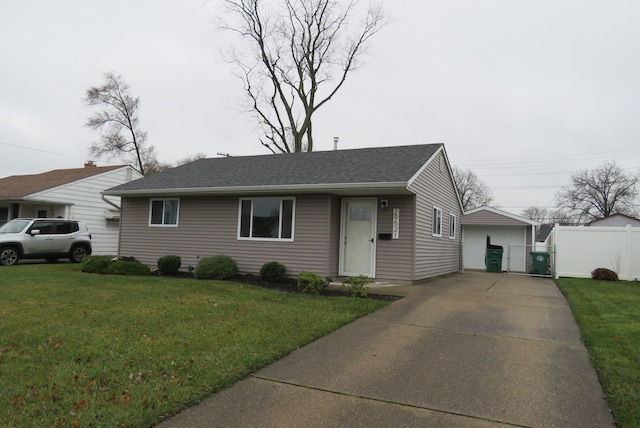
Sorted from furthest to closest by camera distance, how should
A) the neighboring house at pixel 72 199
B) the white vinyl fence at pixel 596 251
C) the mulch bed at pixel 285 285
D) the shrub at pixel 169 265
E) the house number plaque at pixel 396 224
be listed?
the neighboring house at pixel 72 199
the white vinyl fence at pixel 596 251
the shrub at pixel 169 265
the house number plaque at pixel 396 224
the mulch bed at pixel 285 285

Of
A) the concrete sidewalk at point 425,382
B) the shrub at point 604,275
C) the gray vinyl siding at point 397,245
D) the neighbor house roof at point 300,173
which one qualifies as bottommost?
the concrete sidewalk at point 425,382

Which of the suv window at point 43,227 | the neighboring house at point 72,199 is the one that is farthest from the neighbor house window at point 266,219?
the neighboring house at point 72,199

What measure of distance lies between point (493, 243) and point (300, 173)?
12.3 m

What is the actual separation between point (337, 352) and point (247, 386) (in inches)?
54.5

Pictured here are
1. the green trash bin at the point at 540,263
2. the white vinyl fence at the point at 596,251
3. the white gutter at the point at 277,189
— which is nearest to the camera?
the white gutter at the point at 277,189

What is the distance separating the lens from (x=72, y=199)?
20.1 meters

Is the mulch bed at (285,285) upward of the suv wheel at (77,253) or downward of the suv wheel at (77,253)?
downward

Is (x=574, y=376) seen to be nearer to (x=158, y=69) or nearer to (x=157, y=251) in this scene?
(x=157, y=251)

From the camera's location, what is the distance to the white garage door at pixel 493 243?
1997 cm

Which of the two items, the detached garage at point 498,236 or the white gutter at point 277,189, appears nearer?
the white gutter at point 277,189

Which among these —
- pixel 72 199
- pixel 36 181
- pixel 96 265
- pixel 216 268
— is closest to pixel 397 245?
pixel 216 268

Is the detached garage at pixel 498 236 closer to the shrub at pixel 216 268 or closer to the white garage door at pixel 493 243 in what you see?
the white garage door at pixel 493 243

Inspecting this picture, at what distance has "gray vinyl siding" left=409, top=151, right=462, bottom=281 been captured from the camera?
37.7ft

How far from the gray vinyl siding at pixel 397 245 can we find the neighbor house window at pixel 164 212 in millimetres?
6957
